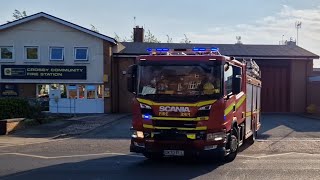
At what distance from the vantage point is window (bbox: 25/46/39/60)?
33.3 metres

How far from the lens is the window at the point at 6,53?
33312 mm

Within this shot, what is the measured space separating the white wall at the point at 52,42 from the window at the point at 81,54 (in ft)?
0.77

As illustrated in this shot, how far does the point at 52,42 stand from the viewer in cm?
3338

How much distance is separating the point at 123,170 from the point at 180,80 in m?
2.51

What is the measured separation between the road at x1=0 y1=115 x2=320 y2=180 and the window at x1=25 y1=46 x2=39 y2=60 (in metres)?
16.9

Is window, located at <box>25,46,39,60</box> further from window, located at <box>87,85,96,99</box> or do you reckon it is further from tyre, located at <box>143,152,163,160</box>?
tyre, located at <box>143,152,163,160</box>

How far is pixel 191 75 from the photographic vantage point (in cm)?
1109

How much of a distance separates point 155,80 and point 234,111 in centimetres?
235

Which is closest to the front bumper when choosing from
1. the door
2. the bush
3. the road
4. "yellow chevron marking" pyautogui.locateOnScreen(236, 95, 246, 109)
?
the road

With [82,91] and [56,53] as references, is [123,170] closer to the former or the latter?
[82,91]

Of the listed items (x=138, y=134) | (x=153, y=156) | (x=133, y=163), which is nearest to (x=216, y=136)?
(x=138, y=134)

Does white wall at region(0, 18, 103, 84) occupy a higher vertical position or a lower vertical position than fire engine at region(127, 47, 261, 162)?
higher

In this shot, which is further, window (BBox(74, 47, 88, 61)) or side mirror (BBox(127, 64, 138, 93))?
window (BBox(74, 47, 88, 61))

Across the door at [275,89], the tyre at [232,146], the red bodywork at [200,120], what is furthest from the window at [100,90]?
the red bodywork at [200,120]
